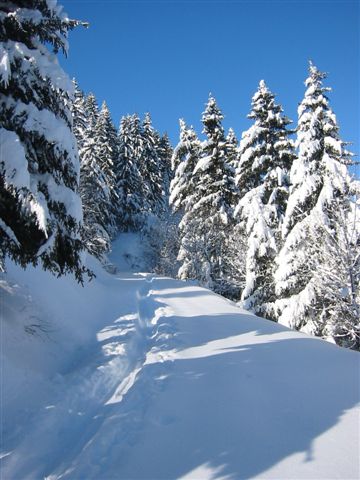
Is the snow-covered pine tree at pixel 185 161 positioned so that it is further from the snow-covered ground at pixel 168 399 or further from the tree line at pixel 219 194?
the snow-covered ground at pixel 168 399

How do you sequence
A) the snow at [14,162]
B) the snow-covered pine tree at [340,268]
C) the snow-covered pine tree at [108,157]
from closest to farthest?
the snow at [14,162] → the snow-covered pine tree at [340,268] → the snow-covered pine tree at [108,157]

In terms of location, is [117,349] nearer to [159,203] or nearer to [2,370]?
[2,370]

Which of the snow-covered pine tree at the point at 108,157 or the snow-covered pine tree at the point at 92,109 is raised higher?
the snow-covered pine tree at the point at 92,109

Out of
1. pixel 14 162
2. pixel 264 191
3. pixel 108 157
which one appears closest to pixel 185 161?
pixel 108 157

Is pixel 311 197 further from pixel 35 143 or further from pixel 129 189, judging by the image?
pixel 129 189

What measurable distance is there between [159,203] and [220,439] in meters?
53.2

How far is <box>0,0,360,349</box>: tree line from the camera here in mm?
6738

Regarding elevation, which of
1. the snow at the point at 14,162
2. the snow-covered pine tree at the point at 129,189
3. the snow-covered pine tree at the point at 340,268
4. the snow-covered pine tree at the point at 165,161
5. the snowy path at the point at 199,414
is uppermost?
the snow-covered pine tree at the point at 165,161

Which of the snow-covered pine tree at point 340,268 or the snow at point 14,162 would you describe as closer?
the snow at point 14,162

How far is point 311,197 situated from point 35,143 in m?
11.4

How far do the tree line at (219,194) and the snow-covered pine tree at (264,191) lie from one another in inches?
2.5

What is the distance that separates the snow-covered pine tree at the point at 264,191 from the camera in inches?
692

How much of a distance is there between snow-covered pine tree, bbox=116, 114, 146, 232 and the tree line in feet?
40.8

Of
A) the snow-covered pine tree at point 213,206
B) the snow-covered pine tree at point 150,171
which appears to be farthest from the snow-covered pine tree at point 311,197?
the snow-covered pine tree at point 150,171
